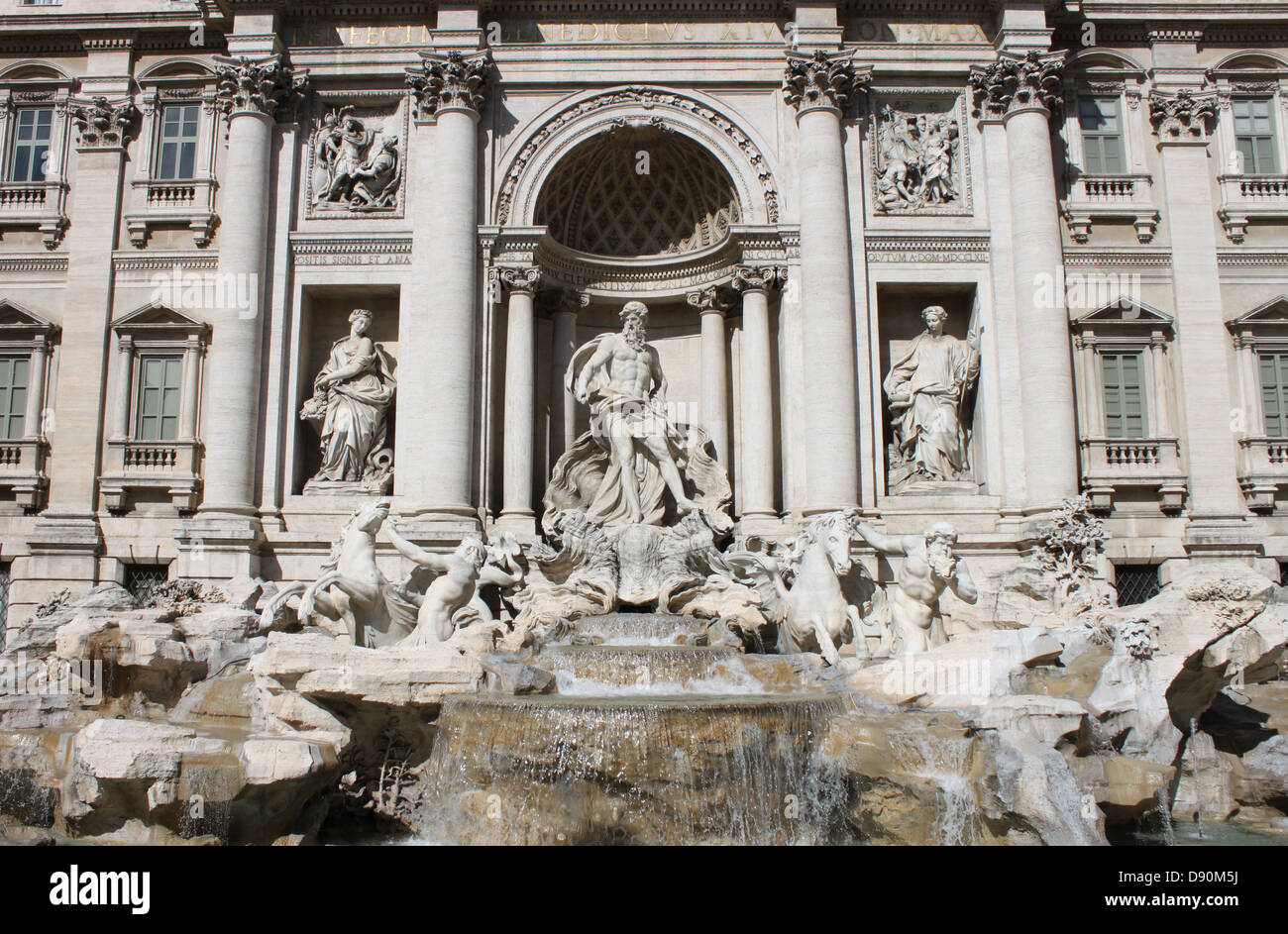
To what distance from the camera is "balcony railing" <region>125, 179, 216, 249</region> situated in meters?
17.8

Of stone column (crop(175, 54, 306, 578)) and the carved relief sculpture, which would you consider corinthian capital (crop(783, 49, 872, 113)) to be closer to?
the carved relief sculpture

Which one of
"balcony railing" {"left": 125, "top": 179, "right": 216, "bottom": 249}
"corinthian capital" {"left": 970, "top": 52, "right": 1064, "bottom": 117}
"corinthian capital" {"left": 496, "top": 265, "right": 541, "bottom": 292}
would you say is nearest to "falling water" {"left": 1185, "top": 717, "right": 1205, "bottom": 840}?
"corinthian capital" {"left": 970, "top": 52, "right": 1064, "bottom": 117}

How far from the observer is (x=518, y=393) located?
16.8 meters

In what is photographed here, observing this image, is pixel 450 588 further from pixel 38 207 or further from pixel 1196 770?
pixel 38 207

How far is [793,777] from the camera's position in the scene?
9.69m

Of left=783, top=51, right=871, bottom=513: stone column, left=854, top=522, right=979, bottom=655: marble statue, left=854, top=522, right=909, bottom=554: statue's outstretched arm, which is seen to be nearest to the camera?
left=854, top=522, right=979, bottom=655: marble statue

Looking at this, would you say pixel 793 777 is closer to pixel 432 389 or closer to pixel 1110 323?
pixel 432 389

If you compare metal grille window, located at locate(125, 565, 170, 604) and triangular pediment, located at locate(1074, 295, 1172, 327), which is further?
triangular pediment, located at locate(1074, 295, 1172, 327)

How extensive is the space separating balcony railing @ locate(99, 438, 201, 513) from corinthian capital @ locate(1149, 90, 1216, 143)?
18753mm

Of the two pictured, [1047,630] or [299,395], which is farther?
[299,395]

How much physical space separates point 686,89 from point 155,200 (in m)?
10.2

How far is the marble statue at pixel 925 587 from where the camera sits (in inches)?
472

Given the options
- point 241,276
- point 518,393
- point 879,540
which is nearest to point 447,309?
point 518,393

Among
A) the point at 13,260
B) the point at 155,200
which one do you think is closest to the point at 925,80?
the point at 155,200
